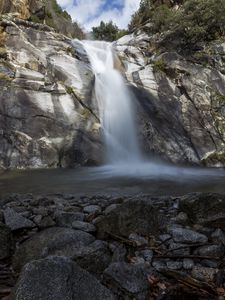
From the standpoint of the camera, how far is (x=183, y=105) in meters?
21.8

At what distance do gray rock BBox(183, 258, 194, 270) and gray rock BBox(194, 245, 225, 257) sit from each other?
0.28 meters

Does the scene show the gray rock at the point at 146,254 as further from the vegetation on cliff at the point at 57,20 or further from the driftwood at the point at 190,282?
the vegetation on cliff at the point at 57,20

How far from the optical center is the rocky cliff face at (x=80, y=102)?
18859 mm

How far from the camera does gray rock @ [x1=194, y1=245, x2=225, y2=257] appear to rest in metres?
4.44

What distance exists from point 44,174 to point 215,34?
1899 centimetres

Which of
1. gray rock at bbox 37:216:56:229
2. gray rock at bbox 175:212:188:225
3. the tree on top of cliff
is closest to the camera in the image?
gray rock at bbox 37:216:56:229

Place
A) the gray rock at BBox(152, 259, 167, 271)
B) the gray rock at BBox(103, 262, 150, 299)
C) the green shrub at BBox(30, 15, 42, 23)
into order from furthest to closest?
the green shrub at BBox(30, 15, 42, 23) → the gray rock at BBox(152, 259, 167, 271) → the gray rock at BBox(103, 262, 150, 299)

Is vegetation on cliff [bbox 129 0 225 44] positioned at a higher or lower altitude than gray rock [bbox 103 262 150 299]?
higher

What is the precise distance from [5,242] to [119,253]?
1586 mm

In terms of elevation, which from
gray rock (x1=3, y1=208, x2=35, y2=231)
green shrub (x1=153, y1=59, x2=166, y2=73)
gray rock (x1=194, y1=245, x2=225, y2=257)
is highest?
green shrub (x1=153, y1=59, x2=166, y2=73)

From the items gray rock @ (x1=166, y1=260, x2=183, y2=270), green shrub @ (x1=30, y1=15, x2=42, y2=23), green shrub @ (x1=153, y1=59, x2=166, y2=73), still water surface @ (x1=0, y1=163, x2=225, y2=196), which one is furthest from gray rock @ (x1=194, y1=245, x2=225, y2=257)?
green shrub @ (x1=30, y1=15, x2=42, y2=23)

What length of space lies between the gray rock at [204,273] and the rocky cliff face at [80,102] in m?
15.0

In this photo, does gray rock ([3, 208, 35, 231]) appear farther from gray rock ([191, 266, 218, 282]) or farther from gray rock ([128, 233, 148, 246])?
gray rock ([191, 266, 218, 282])

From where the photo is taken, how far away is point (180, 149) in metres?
21.0
